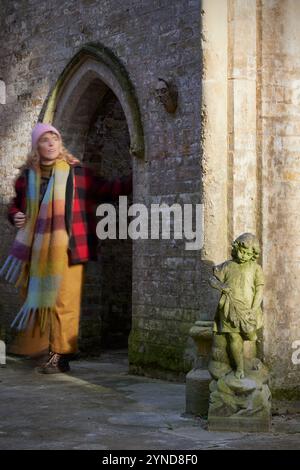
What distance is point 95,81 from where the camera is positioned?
10.1m

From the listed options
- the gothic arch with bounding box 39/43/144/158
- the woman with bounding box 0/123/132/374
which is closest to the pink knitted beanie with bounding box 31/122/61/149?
the woman with bounding box 0/123/132/374

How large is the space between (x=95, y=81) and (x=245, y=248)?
4.35 meters

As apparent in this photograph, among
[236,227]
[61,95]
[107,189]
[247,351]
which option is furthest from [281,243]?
[61,95]

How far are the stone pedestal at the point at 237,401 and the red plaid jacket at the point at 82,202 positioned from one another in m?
3.52

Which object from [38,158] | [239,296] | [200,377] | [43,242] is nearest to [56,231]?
[43,242]

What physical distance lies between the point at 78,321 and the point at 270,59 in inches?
170

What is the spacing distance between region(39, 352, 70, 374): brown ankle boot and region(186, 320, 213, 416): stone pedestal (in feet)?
8.88

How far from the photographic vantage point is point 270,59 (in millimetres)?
6980

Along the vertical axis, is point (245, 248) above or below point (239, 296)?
above

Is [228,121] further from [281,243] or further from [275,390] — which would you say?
[275,390]

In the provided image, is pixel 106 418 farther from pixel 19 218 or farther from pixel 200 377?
pixel 19 218

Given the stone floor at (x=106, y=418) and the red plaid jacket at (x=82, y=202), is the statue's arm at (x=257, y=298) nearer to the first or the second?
the stone floor at (x=106, y=418)

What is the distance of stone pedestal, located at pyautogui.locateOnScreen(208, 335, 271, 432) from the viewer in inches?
243

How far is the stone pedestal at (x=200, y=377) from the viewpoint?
666cm
